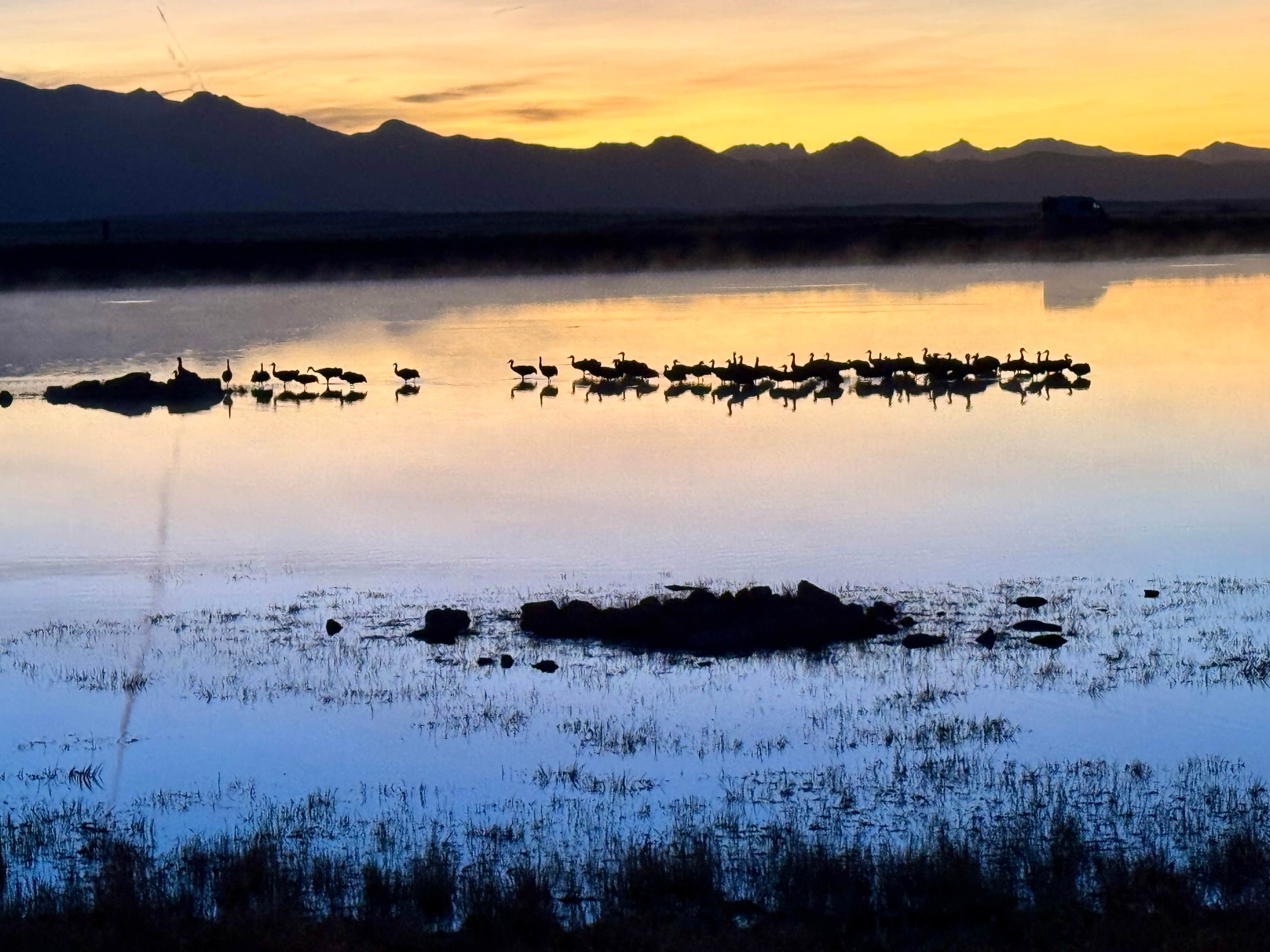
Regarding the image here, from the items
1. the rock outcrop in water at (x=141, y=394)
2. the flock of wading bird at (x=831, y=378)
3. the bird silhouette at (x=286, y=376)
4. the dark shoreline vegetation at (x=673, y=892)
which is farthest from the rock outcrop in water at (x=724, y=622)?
the bird silhouette at (x=286, y=376)

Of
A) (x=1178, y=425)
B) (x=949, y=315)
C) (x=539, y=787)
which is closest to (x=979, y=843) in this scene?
(x=539, y=787)

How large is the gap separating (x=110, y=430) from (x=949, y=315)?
2655 cm

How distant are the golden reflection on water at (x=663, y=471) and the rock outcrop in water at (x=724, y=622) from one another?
67.9 inches

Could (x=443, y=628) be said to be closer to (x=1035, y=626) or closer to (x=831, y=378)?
(x=1035, y=626)

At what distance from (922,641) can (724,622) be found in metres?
1.56

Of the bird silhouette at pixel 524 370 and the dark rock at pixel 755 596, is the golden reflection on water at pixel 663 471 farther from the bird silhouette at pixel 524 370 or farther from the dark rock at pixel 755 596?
the dark rock at pixel 755 596

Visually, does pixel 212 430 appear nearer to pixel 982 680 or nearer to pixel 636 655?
pixel 636 655

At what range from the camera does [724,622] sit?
13.4 meters

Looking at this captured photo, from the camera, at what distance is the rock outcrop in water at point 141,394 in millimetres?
32531

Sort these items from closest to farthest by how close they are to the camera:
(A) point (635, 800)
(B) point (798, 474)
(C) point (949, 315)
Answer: (A) point (635, 800)
(B) point (798, 474)
(C) point (949, 315)

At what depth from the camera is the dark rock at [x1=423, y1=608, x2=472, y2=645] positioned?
13.5m

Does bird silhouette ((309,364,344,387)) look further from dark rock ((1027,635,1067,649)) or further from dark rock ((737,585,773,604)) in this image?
dark rock ((1027,635,1067,649))

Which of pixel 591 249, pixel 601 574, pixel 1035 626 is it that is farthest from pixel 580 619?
pixel 591 249

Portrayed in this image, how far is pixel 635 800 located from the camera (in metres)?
9.80
